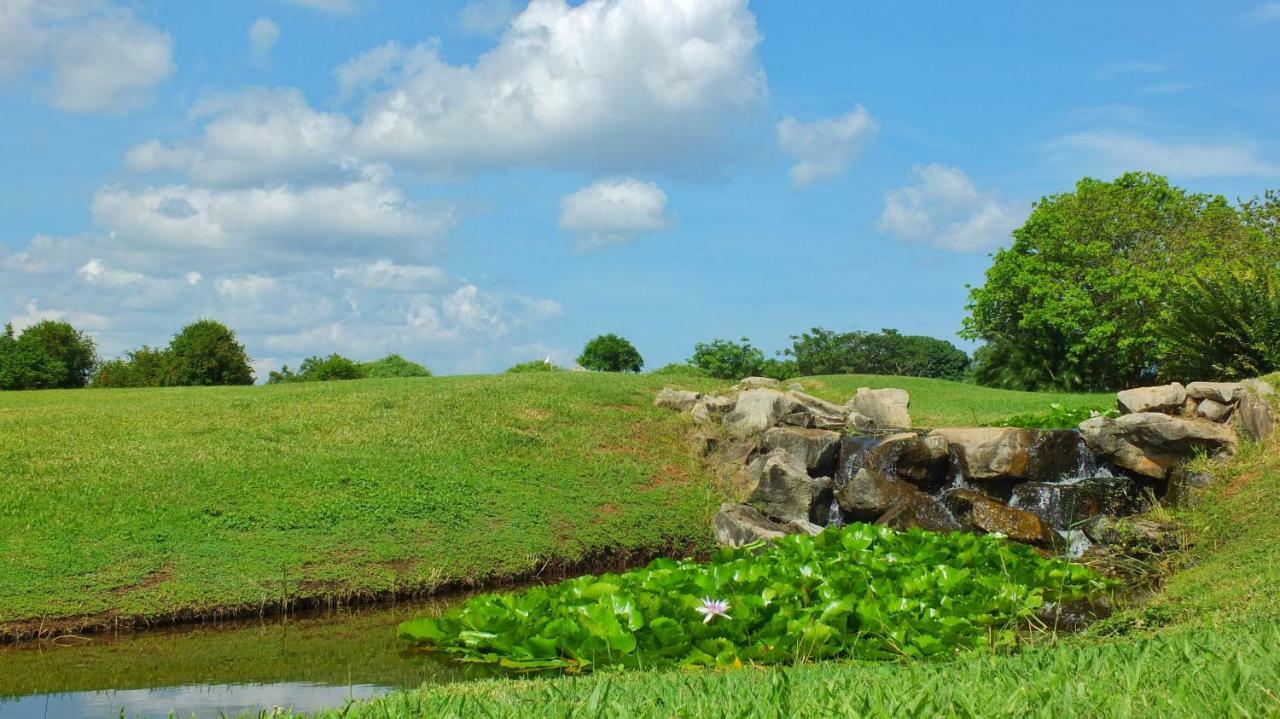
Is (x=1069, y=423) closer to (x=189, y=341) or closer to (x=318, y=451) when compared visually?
(x=318, y=451)

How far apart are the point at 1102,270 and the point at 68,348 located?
33.4 metres

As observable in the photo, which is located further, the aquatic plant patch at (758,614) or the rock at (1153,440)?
the rock at (1153,440)

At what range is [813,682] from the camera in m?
3.91

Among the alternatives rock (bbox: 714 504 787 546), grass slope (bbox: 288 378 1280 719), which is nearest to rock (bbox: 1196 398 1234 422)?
rock (bbox: 714 504 787 546)

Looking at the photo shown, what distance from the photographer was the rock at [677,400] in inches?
686

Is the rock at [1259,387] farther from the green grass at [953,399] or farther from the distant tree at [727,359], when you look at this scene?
the distant tree at [727,359]

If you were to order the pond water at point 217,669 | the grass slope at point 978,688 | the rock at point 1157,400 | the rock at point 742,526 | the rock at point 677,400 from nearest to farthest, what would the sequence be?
the grass slope at point 978,688 → the pond water at point 217,669 → the rock at point 742,526 → the rock at point 1157,400 → the rock at point 677,400

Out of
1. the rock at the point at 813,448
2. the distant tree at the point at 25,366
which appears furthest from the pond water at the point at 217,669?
the distant tree at the point at 25,366

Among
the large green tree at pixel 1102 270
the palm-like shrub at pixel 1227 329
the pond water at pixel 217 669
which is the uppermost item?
the large green tree at pixel 1102 270

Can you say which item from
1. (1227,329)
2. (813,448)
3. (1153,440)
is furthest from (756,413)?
(1227,329)

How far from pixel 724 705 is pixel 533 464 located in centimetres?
1044

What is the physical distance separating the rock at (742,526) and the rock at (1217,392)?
5.85m

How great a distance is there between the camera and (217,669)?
7.50m

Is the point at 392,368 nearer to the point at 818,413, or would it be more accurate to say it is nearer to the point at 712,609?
the point at 818,413
